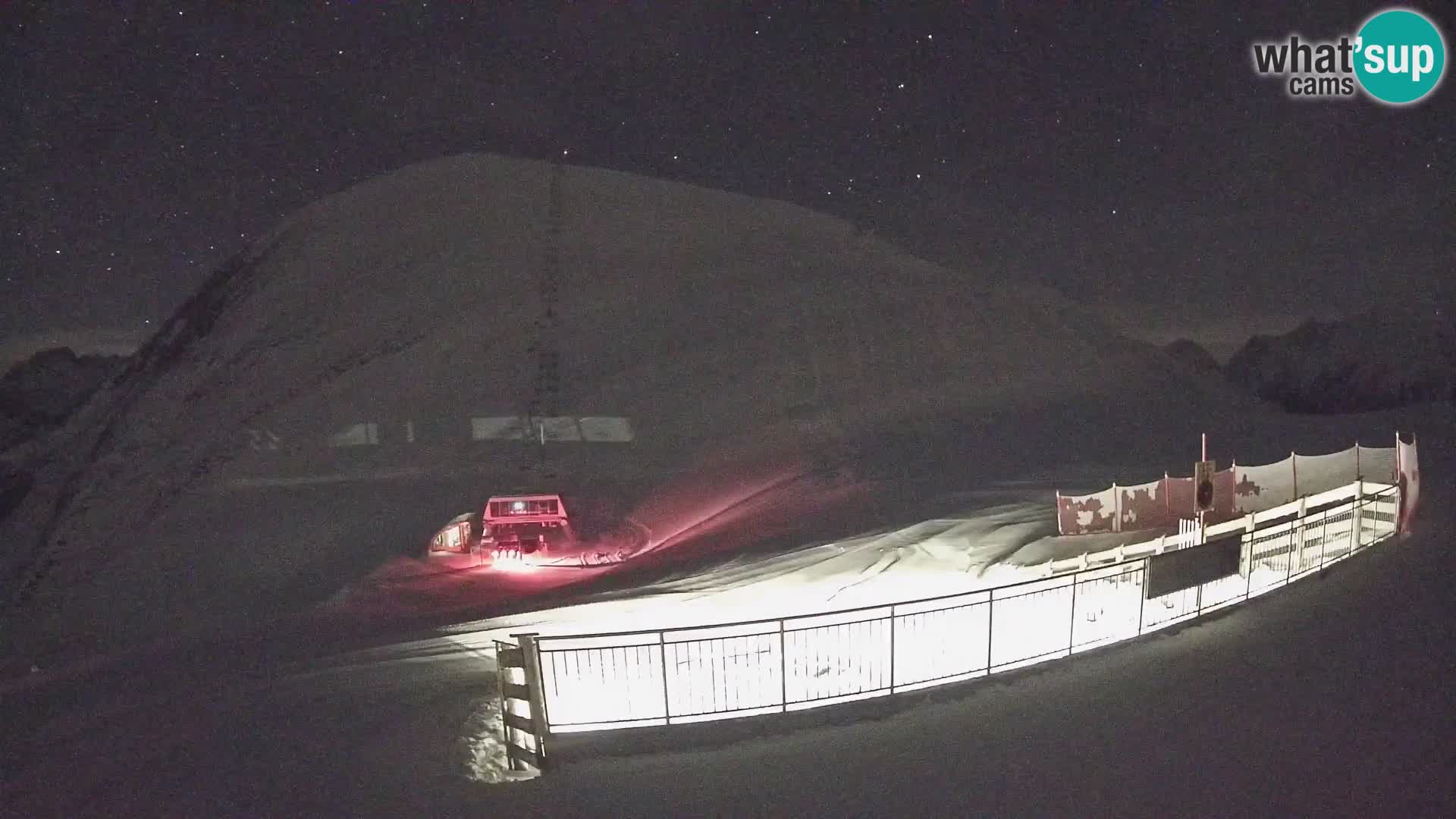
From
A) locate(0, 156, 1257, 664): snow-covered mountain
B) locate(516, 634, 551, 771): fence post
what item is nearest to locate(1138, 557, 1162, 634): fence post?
locate(516, 634, 551, 771): fence post

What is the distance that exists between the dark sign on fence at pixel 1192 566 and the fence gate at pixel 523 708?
6.49m

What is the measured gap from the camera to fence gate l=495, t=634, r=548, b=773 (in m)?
6.89

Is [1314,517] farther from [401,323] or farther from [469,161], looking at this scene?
[469,161]

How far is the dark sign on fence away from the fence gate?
6.49 meters

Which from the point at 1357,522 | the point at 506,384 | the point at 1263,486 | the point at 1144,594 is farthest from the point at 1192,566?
the point at 506,384

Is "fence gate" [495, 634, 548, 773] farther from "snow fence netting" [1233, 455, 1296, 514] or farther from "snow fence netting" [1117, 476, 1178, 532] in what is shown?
"snow fence netting" [1233, 455, 1296, 514]

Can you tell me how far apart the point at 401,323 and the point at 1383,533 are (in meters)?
26.0

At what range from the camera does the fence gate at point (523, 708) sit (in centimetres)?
689

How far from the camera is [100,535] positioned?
778 inches

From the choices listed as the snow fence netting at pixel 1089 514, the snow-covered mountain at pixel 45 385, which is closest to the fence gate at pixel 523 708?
the snow fence netting at pixel 1089 514

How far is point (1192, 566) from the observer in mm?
9078

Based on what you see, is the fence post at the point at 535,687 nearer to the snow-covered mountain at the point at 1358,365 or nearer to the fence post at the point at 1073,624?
the fence post at the point at 1073,624

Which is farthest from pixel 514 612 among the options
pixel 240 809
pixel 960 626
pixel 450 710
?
pixel 960 626

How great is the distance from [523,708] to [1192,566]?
292 inches
